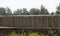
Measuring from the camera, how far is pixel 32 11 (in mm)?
25609

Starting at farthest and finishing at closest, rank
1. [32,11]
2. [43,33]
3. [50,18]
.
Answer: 1. [32,11]
2. [50,18]
3. [43,33]

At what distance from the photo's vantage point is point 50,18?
16344mm

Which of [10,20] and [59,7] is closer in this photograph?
[10,20]

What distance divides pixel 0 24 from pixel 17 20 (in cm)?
157

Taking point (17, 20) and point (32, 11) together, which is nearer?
point (17, 20)

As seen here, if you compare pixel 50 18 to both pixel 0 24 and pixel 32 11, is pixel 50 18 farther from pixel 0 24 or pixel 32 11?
pixel 32 11

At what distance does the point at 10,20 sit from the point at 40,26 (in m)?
2.65

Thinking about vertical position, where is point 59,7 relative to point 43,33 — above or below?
above

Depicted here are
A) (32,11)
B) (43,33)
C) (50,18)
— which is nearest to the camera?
(43,33)

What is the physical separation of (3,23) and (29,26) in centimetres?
234

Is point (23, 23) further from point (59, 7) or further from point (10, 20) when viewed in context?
point (59, 7)

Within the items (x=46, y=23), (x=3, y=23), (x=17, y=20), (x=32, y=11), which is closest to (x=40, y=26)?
(x=46, y=23)

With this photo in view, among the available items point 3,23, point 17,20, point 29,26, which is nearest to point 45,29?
point 29,26

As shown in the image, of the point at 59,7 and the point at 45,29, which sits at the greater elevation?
the point at 59,7
